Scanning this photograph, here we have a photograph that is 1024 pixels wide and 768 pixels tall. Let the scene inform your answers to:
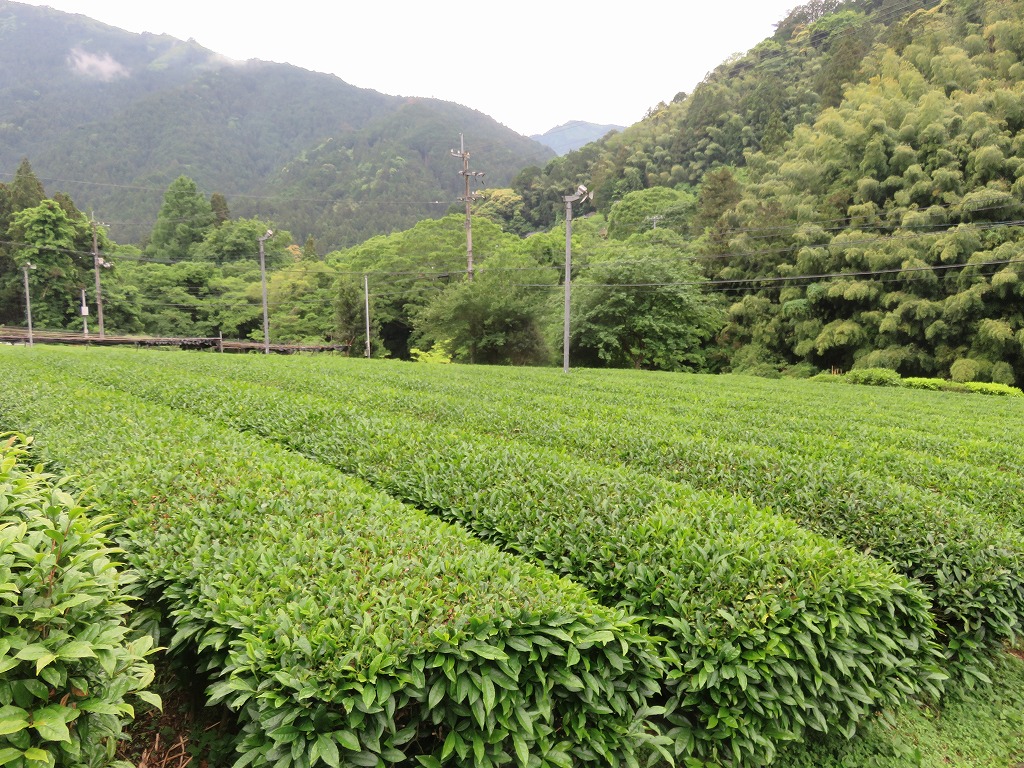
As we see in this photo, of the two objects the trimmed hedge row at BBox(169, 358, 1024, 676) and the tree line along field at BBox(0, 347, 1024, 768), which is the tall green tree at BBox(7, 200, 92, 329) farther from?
the trimmed hedge row at BBox(169, 358, 1024, 676)

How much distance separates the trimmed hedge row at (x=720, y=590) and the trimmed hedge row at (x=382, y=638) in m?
0.37

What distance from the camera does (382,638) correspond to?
197 cm

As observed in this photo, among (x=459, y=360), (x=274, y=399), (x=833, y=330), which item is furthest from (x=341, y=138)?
(x=274, y=399)

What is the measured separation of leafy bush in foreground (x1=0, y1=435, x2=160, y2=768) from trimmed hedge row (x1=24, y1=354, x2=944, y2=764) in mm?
2155

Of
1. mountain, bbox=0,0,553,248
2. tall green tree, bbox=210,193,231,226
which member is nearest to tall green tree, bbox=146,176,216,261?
tall green tree, bbox=210,193,231,226

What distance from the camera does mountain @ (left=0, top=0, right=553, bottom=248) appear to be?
79938 millimetres

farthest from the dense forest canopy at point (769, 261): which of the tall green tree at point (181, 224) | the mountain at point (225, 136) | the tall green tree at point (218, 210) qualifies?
the mountain at point (225, 136)

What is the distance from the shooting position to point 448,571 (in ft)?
Answer: 8.43

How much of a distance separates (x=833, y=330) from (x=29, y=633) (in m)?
28.8

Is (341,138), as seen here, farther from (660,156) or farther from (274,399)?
(274,399)

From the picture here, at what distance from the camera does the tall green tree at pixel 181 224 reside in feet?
189

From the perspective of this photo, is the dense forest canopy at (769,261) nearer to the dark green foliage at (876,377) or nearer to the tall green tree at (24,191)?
the tall green tree at (24,191)

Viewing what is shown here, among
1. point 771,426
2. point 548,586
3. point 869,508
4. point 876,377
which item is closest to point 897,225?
point 876,377

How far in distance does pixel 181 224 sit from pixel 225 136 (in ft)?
249
